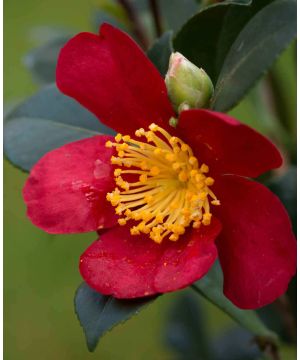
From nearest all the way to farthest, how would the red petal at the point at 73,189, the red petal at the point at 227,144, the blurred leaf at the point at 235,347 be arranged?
1. the red petal at the point at 227,144
2. the red petal at the point at 73,189
3. the blurred leaf at the point at 235,347

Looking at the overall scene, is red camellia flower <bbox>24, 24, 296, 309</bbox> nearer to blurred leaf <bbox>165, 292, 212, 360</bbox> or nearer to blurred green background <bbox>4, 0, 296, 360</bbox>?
blurred leaf <bbox>165, 292, 212, 360</bbox>

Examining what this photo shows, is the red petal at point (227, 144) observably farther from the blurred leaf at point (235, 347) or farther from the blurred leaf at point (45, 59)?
the blurred leaf at point (235, 347)

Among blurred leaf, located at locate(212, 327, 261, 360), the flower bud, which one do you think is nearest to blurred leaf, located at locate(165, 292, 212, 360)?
→ blurred leaf, located at locate(212, 327, 261, 360)

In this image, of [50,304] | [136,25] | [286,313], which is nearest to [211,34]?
[136,25]

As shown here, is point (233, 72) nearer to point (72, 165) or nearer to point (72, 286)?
point (72, 165)

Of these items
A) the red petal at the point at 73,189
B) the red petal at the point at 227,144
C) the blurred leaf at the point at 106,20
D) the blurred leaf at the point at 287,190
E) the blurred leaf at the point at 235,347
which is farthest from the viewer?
the blurred leaf at the point at 235,347

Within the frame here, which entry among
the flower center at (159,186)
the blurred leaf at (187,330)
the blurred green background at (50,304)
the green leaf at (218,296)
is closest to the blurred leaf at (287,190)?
the green leaf at (218,296)

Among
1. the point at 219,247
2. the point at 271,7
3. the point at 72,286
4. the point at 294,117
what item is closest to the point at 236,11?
the point at 271,7
